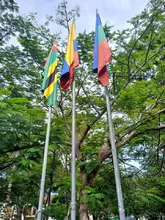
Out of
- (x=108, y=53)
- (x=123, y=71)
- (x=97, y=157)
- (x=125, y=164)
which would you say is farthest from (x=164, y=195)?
(x=108, y=53)

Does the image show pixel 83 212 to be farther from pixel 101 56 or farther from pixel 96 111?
pixel 101 56

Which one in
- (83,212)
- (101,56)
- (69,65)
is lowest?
(83,212)

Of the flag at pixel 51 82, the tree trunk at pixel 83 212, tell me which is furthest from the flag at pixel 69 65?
the tree trunk at pixel 83 212

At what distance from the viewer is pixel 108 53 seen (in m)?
4.50

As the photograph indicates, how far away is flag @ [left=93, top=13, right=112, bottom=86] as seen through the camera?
4.45m

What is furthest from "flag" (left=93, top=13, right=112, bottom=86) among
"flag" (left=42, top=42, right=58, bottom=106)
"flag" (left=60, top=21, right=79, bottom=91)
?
"flag" (left=42, top=42, right=58, bottom=106)

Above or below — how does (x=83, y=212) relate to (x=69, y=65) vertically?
below

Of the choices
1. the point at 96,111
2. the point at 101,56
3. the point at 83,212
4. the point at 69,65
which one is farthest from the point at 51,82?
the point at 83,212

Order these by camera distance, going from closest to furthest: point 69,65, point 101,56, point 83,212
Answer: point 101,56 → point 69,65 → point 83,212

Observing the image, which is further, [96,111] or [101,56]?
[96,111]

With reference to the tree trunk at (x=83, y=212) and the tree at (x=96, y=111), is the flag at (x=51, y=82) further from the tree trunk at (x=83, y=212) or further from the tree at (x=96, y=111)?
the tree trunk at (x=83, y=212)

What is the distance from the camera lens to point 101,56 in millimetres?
4535

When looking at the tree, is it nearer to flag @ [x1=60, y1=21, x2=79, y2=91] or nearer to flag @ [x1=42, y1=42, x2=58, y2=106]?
flag @ [x1=42, y1=42, x2=58, y2=106]

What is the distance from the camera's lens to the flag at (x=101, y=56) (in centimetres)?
445
